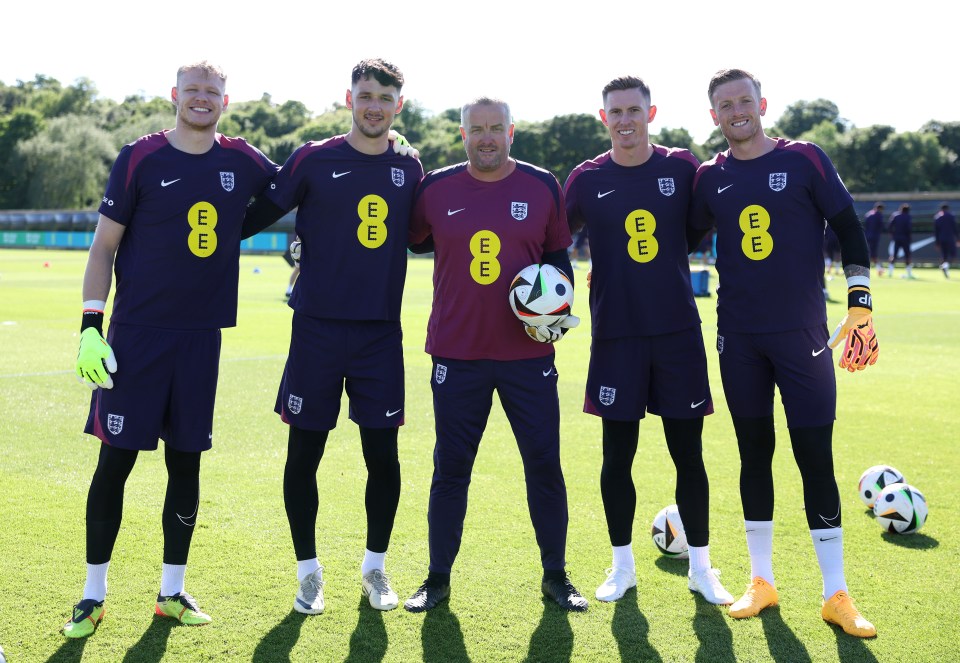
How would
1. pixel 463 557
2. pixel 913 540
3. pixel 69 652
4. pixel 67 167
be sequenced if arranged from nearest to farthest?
1. pixel 69 652
2. pixel 463 557
3. pixel 913 540
4. pixel 67 167

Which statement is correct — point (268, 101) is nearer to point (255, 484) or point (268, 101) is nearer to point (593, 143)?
point (593, 143)

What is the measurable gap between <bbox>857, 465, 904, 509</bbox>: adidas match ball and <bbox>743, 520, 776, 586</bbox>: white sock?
4.77 feet

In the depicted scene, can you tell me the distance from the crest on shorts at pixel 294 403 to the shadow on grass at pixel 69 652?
1.35m

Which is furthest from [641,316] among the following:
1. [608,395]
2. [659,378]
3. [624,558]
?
[624,558]

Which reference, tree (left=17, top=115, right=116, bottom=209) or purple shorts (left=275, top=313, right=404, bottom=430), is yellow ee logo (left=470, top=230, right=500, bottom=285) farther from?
tree (left=17, top=115, right=116, bottom=209)

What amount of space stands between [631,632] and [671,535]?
3.36 feet

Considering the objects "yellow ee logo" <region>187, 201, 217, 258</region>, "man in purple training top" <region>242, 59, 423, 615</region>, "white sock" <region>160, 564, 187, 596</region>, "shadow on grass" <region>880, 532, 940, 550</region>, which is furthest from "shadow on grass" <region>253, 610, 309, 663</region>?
"shadow on grass" <region>880, 532, 940, 550</region>

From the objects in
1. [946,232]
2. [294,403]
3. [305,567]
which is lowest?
[305,567]

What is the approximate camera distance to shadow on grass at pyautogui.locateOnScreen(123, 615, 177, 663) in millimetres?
3769

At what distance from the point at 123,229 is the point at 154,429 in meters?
0.95

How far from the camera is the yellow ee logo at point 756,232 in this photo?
4.37 m

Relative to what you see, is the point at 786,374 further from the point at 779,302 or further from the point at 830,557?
the point at 830,557

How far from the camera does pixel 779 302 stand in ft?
14.3

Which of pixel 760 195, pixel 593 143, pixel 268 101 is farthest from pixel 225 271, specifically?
pixel 268 101
